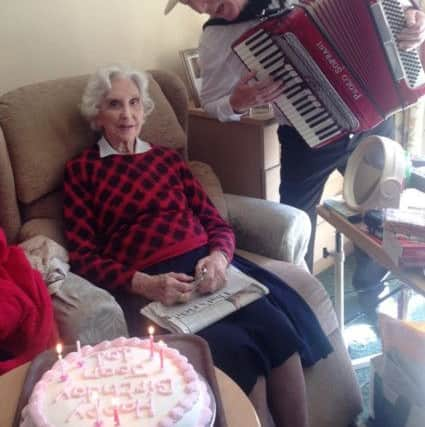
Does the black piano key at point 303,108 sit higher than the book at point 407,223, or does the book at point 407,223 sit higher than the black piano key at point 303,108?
the black piano key at point 303,108

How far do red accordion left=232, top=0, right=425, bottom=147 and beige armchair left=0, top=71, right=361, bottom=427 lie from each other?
34 cm

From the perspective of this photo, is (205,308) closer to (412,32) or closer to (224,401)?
(224,401)

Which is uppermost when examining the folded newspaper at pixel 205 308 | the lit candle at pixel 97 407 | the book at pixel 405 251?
the book at pixel 405 251

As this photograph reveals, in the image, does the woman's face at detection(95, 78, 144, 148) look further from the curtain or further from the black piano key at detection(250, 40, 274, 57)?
the curtain

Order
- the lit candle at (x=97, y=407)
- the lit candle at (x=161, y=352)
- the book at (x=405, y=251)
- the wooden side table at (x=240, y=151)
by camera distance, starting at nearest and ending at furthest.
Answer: the lit candle at (x=97, y=407) → the lit candle at (x=161, y=352) → the book at (x=405, y=251) → the wooden side table at (x=240, y=151)

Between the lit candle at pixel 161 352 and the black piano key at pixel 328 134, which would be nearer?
the lit candle at pixel 161 352

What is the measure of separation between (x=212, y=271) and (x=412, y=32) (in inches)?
35.4

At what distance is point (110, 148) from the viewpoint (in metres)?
1.85

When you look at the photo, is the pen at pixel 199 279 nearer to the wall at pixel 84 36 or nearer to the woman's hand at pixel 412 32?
the woman's hand at pixel 412 32

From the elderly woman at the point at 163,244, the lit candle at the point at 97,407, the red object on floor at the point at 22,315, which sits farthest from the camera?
the elderly woman at the point at 163,244

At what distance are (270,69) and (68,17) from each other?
89 cm

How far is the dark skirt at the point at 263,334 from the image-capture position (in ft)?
4.69

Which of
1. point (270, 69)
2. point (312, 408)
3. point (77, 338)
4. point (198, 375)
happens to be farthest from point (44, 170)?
point (312, 408)

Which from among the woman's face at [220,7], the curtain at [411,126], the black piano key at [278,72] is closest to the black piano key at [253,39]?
the black piano key at [278,72]
